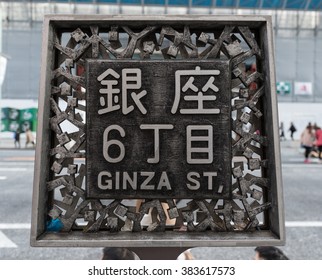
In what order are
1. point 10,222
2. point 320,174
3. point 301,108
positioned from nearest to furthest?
point 10,222
point 320,174
point 301,108

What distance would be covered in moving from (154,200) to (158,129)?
287 mm

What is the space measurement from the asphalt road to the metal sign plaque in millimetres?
2751

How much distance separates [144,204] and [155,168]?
0.15 meters

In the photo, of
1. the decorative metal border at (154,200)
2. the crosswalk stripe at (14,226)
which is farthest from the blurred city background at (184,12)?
the decorative metal border at (154,200)

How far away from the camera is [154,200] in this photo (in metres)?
1.43

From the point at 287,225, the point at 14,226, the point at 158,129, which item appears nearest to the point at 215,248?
the point at 287,225

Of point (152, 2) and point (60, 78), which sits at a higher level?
point (152, 2)

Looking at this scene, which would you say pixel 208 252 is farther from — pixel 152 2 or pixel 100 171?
pixel 152 2

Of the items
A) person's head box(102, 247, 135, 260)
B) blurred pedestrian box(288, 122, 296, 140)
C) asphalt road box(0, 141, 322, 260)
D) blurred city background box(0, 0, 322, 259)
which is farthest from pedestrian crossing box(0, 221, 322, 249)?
blurred pedestrian box(288, 122, 296, 140)

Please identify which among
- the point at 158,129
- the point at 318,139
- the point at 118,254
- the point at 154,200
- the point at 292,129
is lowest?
the point at 118,254

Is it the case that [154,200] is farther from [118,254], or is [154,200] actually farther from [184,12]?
[184,12]

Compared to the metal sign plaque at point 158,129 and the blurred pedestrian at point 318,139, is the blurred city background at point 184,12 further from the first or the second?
the metal sign plaque at point 158,129

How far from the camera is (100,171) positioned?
142 cm
